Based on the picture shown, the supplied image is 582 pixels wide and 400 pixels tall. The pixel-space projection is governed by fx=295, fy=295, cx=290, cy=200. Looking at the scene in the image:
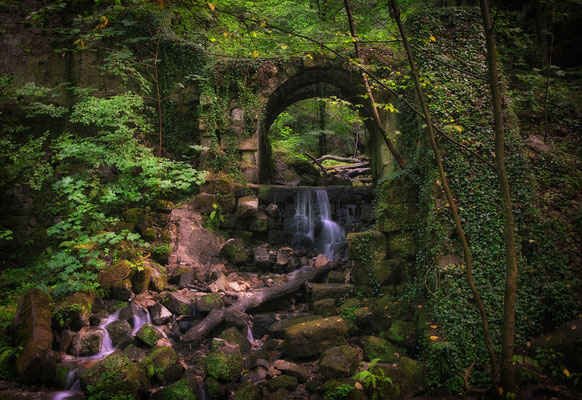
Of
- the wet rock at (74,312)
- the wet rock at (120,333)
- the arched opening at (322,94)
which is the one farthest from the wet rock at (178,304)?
the arched opening at (322,94)

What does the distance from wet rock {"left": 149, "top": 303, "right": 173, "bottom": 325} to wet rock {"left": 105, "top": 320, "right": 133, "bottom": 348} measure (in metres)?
0.50

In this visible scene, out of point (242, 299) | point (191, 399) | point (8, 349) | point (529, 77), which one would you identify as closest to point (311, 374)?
point (191, 399)

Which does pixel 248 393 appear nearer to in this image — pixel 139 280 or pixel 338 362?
pixel 338 362

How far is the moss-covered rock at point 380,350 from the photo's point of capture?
4.34m

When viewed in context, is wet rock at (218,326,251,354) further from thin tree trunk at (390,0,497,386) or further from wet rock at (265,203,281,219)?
wet rock at (265,203,281,219)

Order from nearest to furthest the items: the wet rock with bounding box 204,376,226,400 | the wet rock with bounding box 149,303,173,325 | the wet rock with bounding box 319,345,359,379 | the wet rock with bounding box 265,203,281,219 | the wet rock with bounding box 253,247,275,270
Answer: the wet rock with bounding box 204,376,226,400 < the wet rock with bounding box 319,345,359,379 < the wet rock with bounding box 149,303,173,325 < the wet rock with bounding box 253,247,275,270 < the wet rock with bounding box 265,203,281,219

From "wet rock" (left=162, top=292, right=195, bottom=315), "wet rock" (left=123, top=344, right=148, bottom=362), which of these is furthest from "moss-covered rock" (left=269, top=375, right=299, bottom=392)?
"wet rock" (left=162, top=292, right=195, bottom=315)

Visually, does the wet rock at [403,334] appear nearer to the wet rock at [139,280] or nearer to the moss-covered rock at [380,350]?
the moss-covered rock at [380,350]

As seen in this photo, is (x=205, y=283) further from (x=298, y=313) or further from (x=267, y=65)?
(x=267, y=65)

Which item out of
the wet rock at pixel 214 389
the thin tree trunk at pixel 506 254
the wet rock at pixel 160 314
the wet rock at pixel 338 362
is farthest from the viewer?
the wet rock at pixel 160 314

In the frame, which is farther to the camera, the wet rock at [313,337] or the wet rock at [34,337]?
the wet rock at [313,337]

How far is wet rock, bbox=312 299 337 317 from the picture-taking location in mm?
5414

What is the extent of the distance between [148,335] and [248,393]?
192 cm

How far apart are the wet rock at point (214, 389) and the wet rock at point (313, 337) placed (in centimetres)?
115
